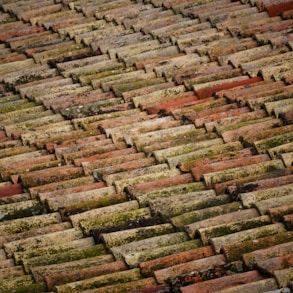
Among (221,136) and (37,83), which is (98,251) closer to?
(221,136)

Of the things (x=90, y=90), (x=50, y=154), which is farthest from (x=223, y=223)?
(x=90, y=90)

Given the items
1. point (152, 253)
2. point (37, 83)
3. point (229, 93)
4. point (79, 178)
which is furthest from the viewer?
point (37, 83)

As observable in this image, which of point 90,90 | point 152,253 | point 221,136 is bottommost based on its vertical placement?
point 152,253

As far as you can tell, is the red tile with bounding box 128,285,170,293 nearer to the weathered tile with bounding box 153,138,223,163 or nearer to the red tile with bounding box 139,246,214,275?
the red tile with bounding box 139,246,214,275

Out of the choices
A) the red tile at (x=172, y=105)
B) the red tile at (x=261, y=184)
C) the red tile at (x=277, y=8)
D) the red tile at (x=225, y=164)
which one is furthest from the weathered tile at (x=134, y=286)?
the red tile at (x=277, y=8)

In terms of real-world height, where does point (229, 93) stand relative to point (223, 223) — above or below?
above

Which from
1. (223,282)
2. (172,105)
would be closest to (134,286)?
(223,282)

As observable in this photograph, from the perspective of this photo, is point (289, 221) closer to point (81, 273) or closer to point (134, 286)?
point (134, 286)
